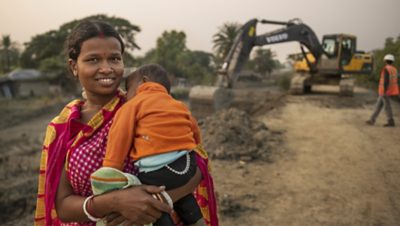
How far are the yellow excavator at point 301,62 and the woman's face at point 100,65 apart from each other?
26.3 ft

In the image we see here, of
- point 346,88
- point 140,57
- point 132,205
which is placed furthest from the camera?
point 140,57

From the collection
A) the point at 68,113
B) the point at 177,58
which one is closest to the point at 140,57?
the point at 177,58

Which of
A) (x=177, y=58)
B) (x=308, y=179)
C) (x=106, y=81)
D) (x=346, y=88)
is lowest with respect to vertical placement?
(x=308, y=179)

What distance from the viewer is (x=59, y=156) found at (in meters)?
1.31

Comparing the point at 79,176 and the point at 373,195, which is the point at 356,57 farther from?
the point at 79,176

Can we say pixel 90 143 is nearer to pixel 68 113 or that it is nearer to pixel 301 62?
pixel 68 113

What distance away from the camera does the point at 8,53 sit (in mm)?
35062

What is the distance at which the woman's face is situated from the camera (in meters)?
1.30

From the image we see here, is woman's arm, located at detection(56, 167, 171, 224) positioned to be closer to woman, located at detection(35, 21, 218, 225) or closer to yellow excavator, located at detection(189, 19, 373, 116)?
woman, located at detection(35, 21, 218, 225)

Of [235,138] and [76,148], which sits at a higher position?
[76,148]

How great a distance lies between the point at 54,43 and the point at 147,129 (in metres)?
29.2

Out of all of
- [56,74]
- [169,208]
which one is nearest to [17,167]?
[169,208]

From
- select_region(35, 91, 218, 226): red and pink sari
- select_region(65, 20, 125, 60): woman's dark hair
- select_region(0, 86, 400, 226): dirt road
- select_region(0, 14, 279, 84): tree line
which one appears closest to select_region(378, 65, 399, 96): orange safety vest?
select_region(0, 86, 400, 226): dirt road

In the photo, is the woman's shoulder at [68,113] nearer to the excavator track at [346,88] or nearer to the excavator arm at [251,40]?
the excavator arm at [251,40]
